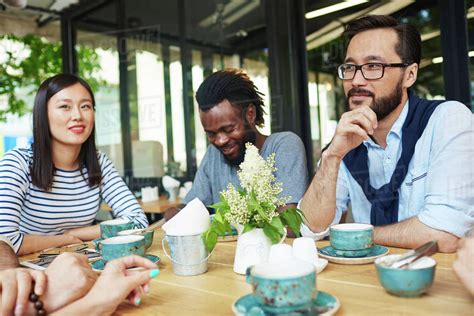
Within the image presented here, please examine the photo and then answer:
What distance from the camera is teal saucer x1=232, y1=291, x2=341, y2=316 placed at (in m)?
0.76

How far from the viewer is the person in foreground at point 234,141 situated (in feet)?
6.59

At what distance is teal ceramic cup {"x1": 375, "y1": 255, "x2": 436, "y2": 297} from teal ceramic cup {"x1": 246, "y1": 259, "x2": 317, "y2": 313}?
0.63ft

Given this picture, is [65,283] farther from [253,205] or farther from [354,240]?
[354,240]

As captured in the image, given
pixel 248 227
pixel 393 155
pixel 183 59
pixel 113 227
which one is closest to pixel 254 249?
pixel 248 227

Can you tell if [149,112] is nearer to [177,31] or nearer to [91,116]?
[177,31]

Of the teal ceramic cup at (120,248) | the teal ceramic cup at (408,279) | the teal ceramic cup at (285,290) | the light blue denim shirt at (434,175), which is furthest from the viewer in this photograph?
the light blue denim shirt at (434,175)

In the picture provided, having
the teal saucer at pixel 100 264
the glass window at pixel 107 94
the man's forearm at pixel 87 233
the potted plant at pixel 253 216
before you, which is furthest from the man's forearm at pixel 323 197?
the glass window at pixel 107 94

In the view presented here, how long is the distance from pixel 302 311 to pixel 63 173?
5.15ft

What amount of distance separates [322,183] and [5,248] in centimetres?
107

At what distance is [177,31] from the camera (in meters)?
4.13

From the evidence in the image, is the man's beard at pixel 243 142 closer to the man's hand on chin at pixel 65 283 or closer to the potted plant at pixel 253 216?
the potted plant at pixel 253 216

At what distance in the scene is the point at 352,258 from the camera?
1.13 metres

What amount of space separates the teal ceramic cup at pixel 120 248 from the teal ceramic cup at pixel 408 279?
2.15 feet

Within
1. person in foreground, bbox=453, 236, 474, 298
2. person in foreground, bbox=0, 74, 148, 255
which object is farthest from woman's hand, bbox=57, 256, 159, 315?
person in foreground, bbox=0, 74, 148, 255
